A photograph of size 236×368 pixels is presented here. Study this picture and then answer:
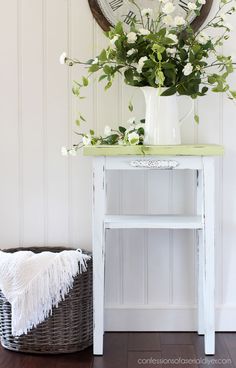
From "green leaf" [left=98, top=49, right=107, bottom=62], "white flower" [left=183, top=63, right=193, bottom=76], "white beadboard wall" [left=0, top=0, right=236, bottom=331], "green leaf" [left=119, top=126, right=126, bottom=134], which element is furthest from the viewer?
"white beadboard wall" [left=0, top=0, right=236, bottom=331]

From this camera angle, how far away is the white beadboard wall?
9.06 ft

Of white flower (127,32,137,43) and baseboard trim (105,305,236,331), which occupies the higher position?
white flower (127,32,137,43)

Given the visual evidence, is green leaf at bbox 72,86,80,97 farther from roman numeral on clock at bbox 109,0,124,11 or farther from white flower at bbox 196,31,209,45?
white flower at bbox 196,31,209,45

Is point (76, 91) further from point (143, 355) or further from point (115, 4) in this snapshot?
point (143, 355)

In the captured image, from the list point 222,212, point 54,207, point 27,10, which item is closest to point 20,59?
point 27,10

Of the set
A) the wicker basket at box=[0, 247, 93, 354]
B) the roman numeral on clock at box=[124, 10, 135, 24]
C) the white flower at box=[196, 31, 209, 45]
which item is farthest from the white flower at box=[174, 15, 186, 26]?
the wicker basket at box=[0, 247, 93, 354]

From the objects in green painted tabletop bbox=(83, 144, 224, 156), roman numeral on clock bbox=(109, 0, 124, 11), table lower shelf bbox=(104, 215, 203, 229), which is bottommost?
table lower shelf bbox=(104, 215, 203, 229)

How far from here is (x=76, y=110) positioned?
2.78 meters

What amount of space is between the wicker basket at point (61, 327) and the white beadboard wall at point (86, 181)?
11.0 inches

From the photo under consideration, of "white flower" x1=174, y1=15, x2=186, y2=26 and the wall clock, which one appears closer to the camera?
"white flower" x1=174, y1=15, x2=186, y2=26

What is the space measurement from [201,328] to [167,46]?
4.03ft

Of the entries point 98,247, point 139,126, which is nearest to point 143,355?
point 98,247

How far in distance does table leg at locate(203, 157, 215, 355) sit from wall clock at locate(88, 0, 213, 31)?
706 mm

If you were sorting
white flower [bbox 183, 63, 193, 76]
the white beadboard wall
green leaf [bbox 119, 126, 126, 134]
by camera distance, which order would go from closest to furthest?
white flower [bbox 183, 63, 193, 76]
green leaf [bbox 119, 126, 126, 134]
the white beadboard wall
